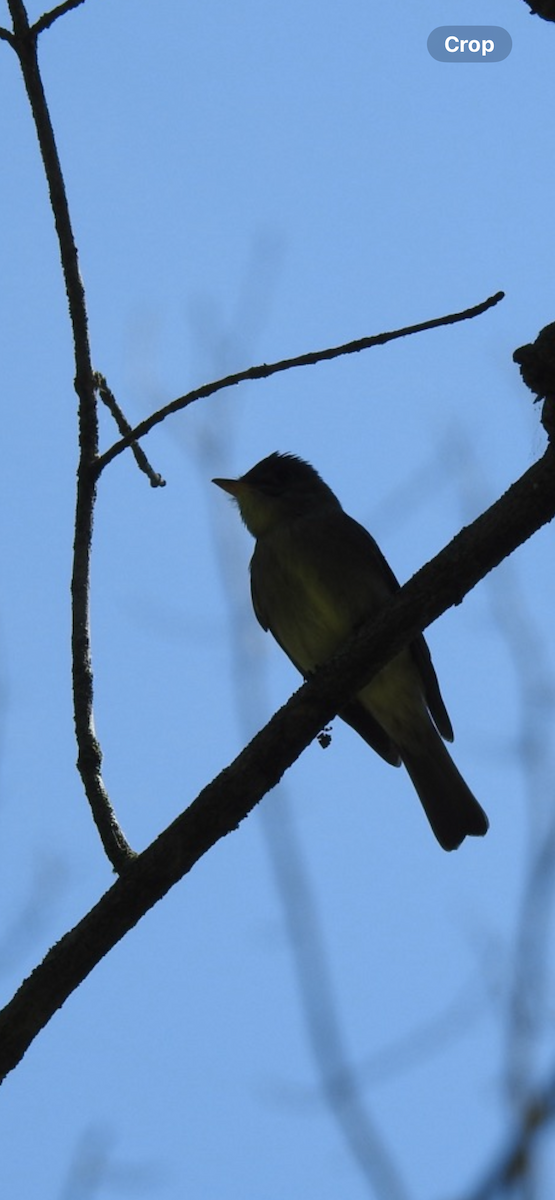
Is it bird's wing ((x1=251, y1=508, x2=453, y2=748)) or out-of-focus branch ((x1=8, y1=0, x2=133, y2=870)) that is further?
bird's wing ((x1=251, y1=508, x2=453, y2=748))

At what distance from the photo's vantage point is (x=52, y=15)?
351 cm

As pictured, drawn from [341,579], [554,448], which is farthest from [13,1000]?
[341,579]

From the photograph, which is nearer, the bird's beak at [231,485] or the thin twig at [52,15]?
the thin twig at [52,15]

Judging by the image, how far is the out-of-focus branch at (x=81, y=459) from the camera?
3490 millimetres

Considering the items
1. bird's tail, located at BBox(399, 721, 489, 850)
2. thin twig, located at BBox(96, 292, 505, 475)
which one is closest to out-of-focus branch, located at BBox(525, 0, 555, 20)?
thin twig, located at BBox(96, 292, 505, 475)

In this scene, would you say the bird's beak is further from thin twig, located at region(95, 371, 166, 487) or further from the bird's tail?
thin twig, located at region(95, 371, 166, 487)

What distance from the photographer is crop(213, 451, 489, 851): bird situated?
20.3ft

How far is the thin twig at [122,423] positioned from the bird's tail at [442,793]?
2.79 metres

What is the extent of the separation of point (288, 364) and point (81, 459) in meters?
0.58

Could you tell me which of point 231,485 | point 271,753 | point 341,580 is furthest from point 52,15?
point 231,485

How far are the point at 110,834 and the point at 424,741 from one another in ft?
9.92

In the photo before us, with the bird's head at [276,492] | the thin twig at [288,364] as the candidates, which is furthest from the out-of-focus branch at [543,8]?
A: the bird's head at [276,492]

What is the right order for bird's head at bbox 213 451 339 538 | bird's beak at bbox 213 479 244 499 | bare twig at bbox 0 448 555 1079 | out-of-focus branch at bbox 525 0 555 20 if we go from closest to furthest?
bare twig at bbox 0 448 555 1079 → out-of-focus branch at bbox 525 0 555 20 → bird's head at bbox 213 451 339 538 → bird's beak at bbox 213 479 244 499

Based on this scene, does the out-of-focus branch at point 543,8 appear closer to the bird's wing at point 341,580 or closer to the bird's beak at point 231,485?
the bird's wing at point 341,580
